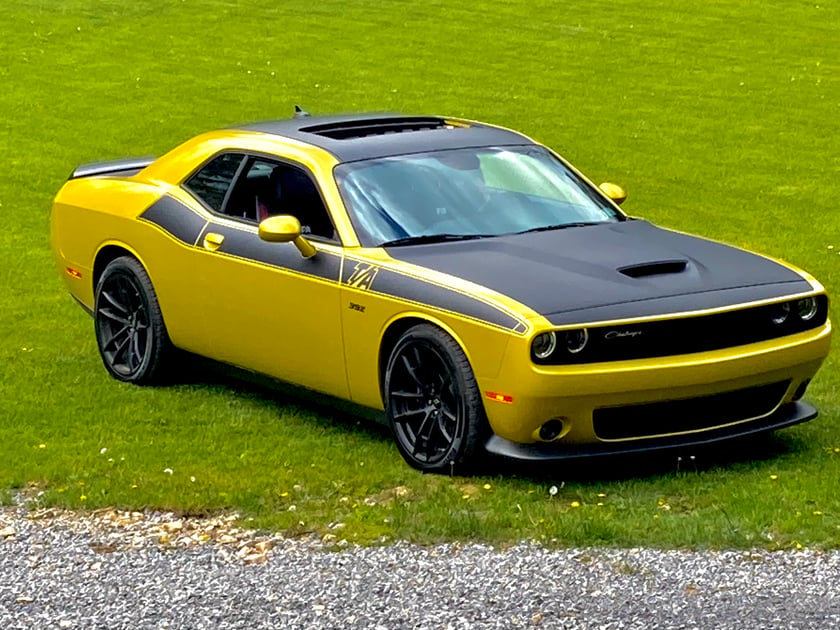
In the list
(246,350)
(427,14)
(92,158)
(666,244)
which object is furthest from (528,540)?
(427,14)

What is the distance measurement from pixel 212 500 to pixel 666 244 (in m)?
2.51

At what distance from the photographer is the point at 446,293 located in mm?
7332

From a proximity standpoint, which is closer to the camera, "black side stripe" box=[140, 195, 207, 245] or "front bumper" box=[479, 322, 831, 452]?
"front bumper" box=[479, 322, 831, 452]

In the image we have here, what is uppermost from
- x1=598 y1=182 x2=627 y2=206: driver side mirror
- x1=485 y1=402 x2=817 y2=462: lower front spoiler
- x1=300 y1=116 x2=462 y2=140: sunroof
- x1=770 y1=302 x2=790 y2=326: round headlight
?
x1=300 y1=116 x2=462 y2=140: sunroof

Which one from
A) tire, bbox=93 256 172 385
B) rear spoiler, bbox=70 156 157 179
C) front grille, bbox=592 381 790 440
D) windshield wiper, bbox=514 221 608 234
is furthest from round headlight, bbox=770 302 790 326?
rear spoiler, bbox=70 156 157 179

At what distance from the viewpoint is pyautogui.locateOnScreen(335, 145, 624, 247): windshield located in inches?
320

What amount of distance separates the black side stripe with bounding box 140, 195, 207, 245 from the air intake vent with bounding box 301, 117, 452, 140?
77 centimetres

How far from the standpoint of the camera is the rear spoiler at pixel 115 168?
403 inches

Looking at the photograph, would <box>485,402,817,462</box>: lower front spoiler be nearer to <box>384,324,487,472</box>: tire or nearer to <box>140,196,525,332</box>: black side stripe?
<box>384,324,487,472</box>: tire

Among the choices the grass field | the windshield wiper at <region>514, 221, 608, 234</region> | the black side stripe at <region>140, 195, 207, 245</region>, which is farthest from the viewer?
the black side stripe at <region>140, 195, 207, 245</region>

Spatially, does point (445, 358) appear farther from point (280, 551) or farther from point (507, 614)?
point (507, 614)

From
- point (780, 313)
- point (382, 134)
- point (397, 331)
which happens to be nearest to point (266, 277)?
point (397, 331)

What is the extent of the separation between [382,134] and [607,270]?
6.41 ft

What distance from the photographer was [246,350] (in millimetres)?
8656
